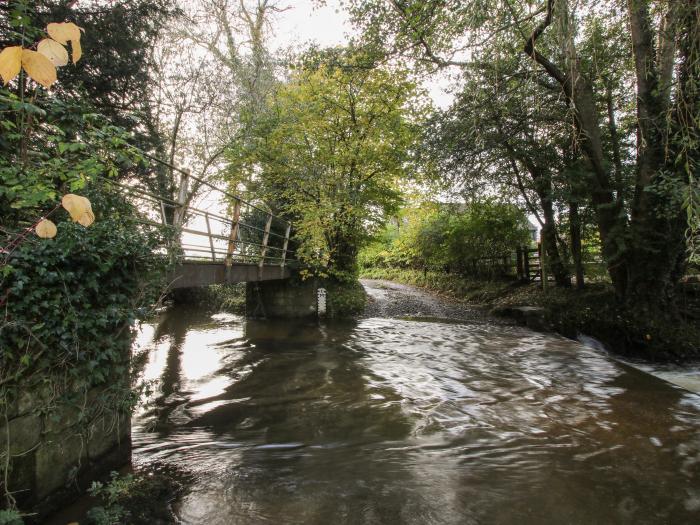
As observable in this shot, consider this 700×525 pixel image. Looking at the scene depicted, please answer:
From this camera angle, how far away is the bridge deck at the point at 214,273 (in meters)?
5.55

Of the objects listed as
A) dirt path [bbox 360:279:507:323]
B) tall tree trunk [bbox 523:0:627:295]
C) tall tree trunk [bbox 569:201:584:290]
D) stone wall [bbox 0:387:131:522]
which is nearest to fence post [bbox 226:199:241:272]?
stone wall [bbox 0:387:131:522]

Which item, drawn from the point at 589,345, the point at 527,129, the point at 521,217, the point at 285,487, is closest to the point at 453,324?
the point at 589,345

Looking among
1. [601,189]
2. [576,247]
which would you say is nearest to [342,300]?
[576,247]

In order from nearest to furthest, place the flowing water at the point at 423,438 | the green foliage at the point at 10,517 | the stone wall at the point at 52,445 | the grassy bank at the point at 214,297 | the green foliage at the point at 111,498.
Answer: the green foliage at the point at 10,517 < the stone wall at the point at 52,445 < the green foliage at the point at 111,498 < the flowing water at the point at 423,438 < the grassy bank at the point at 214,297

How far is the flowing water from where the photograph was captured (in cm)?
298

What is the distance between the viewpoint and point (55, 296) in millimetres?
2662

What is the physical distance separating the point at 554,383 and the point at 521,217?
26.1 ft

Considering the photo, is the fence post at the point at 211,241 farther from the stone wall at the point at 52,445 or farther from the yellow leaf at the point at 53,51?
the yellow leaf at the point at 53,51

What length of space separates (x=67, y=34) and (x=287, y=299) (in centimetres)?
1167

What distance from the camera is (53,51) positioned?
963mm

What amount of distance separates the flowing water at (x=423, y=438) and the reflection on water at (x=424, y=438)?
0.06 ft

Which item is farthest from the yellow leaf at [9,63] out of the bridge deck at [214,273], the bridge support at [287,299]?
the bridge support at [287,299]

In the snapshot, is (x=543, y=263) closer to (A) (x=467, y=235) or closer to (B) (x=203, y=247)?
(A) (x=467, y=235)

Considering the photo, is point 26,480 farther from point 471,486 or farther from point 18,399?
point 471,486
